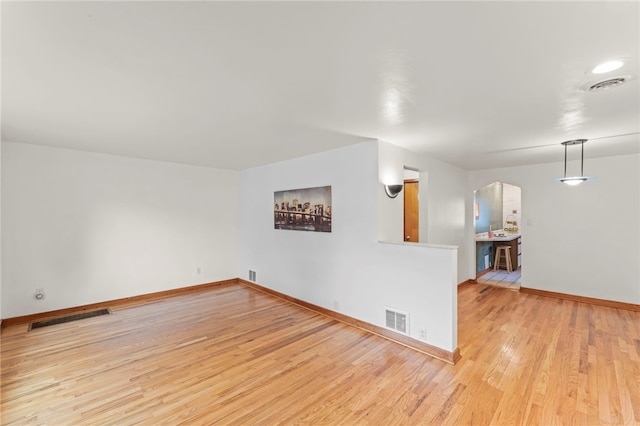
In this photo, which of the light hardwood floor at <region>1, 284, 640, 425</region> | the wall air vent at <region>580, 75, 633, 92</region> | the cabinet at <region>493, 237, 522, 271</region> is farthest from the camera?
the cabinet at <region>493, 237, 522, 271</region>

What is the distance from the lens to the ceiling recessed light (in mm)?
1744

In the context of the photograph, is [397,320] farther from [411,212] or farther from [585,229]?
[585,229]

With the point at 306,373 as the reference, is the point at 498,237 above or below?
above

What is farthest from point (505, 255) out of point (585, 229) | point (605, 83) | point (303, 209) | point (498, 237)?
point (605, 83)

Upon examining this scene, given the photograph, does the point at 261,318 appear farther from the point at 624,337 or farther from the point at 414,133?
the point at 624,337

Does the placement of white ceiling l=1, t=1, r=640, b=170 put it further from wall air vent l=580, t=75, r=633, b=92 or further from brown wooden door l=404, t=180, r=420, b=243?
brown wooden door l=404, t=180, r=420, b=243

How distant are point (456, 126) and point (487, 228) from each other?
6178mm

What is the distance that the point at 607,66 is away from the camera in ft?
5.83

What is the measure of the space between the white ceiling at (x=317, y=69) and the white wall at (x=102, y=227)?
96cm

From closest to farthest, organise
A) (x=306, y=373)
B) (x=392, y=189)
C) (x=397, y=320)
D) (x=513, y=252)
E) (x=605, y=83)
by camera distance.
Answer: (x=605, y=83) → (x=306, y=373) → (x=397, y=320) → (x=392, y=189) → (x=513, y=252)

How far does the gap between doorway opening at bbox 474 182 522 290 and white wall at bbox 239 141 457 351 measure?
3.88m

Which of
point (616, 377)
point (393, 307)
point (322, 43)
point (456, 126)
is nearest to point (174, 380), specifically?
point (393, 307)

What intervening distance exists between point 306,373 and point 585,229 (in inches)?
216

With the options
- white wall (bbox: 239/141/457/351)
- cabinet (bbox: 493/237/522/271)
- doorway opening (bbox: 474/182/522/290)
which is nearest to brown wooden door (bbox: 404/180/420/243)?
white wall (bbox: 239/141/457/351)
